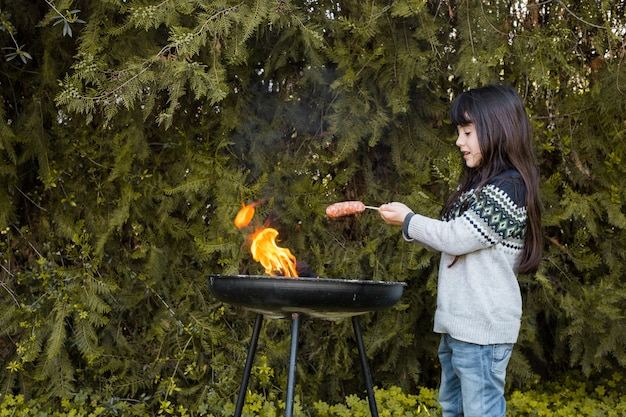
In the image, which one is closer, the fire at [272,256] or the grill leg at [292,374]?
the grill leg at [292,374]

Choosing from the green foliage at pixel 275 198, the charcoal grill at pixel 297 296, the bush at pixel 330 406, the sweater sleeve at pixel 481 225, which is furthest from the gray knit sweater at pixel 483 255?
the bush at pixel 330 406

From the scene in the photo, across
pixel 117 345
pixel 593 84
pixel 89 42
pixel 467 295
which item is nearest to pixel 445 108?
pixel 593 84

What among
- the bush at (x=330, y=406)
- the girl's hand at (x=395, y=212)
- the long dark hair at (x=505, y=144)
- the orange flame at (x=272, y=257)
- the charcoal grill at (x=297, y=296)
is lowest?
the bush at (x=330, y=406)

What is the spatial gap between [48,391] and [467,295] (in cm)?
252

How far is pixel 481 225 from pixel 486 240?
6 cm

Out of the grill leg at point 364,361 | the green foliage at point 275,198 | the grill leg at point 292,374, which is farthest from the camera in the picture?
the green foliage at point 275,198

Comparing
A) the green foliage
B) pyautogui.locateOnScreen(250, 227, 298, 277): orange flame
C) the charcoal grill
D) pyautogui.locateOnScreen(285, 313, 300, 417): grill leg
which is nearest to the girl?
the charcoal grill

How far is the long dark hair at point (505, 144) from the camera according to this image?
8.32ft

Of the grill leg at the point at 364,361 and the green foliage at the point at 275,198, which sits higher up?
the green foliage at the point at 275,198

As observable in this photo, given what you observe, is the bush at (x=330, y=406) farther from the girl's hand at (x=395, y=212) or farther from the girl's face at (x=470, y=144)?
the girl's face at (x=470, y=144)

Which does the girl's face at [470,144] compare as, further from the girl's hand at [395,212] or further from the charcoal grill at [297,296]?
the charcoal grill at [297,296]

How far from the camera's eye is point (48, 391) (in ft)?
12.8

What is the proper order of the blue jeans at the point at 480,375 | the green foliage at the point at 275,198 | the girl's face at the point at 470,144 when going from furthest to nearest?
1. the green foliage at the point at 275,198
2. the girl's face at the point at 470,144
3. the blue jeans at the point at 480,375

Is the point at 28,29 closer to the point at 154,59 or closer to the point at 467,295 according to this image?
the point at 154,59
